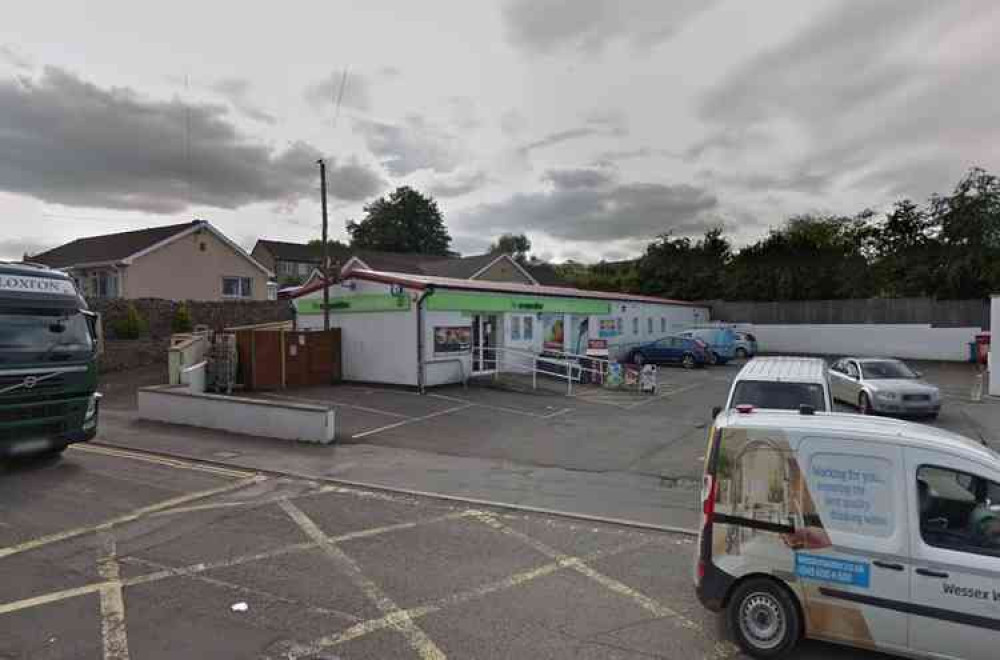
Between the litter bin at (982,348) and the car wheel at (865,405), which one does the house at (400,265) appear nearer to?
the car wheel at (865,405)

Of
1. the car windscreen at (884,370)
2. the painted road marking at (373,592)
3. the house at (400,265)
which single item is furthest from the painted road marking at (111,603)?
the house at (400,265)

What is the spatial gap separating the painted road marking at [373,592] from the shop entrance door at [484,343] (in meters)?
12.9

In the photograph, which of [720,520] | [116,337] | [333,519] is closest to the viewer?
[720,520]

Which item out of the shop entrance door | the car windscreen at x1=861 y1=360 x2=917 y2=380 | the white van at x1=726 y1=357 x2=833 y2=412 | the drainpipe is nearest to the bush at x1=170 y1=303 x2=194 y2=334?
the drainpipe

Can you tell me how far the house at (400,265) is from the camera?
124ft

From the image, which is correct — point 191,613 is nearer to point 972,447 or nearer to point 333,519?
point 333,519

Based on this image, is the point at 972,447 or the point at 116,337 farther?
the point at 116,337

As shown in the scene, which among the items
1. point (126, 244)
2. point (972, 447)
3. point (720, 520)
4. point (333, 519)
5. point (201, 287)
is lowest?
point (333, 519)

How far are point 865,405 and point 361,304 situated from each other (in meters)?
14.6

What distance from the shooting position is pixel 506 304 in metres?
20.7

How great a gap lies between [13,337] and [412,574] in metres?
7.11

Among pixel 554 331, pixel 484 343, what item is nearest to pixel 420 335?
pixel 484 343

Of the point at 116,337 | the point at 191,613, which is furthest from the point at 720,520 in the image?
the point at 116,337

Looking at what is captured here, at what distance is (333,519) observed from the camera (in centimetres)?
683
